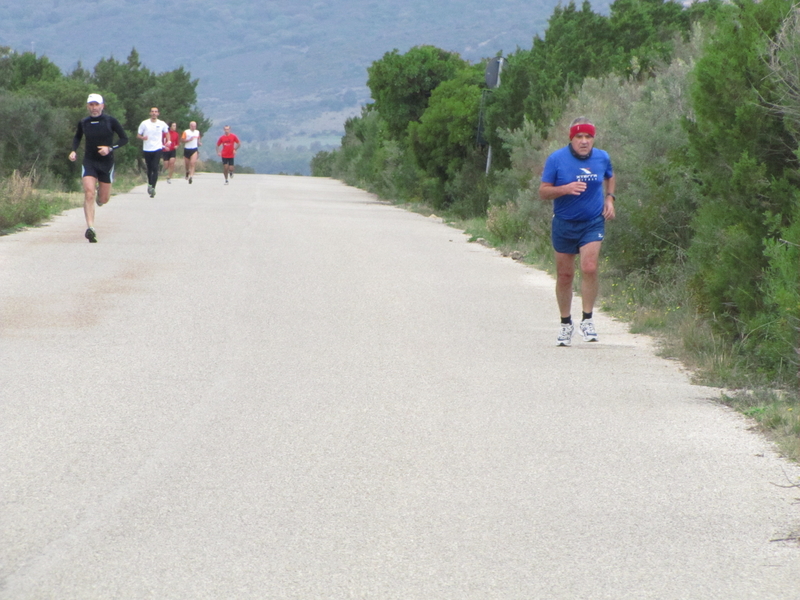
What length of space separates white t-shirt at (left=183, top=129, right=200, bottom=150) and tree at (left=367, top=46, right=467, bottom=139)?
786 cm

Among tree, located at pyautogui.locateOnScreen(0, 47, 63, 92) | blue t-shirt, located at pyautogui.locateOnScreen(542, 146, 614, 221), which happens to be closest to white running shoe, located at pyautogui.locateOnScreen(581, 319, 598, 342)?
blue t-shirt, located at pyautogui.locateOnScreen(542, 146, 614, 221)

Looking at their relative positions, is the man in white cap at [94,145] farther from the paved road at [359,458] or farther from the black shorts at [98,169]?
the paved road at [359,458]

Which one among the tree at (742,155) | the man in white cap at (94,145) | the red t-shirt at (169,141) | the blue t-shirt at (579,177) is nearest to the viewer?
the tree at (742,155)

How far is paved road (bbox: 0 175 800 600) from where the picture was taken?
4949mm

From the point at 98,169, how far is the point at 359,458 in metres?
11.8

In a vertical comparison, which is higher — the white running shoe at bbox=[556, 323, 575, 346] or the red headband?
the red headband

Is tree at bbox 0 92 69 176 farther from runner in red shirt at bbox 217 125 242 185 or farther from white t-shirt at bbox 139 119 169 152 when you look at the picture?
runner in red shirt at bbox 217 125 242 185

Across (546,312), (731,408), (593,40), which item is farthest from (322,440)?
(593,40)

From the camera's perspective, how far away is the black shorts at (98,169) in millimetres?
17344

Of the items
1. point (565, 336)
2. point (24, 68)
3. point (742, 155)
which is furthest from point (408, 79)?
point (742, 155)

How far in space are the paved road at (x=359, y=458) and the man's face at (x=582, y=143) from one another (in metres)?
1.55

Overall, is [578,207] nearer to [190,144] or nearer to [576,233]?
[576,233]

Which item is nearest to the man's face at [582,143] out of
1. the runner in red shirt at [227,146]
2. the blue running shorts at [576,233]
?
the blue running shorts at [576,233]

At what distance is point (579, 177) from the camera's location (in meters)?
10.2
